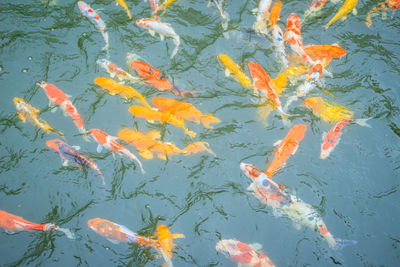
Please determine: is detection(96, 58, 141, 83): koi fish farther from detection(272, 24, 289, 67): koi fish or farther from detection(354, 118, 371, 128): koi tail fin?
detection(354, 118, 371, 128): koi tail fin

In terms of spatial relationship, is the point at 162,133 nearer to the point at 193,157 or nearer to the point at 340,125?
the point at 193,157

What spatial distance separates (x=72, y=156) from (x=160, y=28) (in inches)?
75.0

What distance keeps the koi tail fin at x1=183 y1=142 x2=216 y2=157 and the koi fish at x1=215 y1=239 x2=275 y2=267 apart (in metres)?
0.93

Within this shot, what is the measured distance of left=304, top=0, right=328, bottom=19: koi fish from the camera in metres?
4.46

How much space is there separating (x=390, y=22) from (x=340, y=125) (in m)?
1.92

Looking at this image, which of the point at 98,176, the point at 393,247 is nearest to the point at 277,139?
the point at 393,247

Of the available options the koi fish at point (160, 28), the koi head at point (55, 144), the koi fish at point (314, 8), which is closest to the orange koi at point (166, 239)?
the koi head at point (55, 144)

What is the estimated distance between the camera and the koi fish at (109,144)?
134 inches

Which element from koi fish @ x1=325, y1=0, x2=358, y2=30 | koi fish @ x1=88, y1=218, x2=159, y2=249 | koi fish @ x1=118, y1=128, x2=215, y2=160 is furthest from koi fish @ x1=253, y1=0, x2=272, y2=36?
koi fish @ x1=88, y1=218, x2=159, y2=249

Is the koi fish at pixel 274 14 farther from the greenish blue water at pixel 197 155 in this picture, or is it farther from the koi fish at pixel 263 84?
the koi fish at pixel 263 84

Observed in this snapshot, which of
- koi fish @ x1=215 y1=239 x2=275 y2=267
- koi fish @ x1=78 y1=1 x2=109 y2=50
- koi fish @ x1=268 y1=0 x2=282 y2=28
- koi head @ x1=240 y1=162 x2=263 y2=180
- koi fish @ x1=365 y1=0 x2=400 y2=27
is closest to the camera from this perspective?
koi fish @ x1=215 y1=239 x2=275 y2=267

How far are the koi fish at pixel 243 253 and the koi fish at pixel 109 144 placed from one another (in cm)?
110

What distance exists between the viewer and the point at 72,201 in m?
3.27

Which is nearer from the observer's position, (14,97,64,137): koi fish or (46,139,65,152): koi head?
(46,139,65,152): koi head
